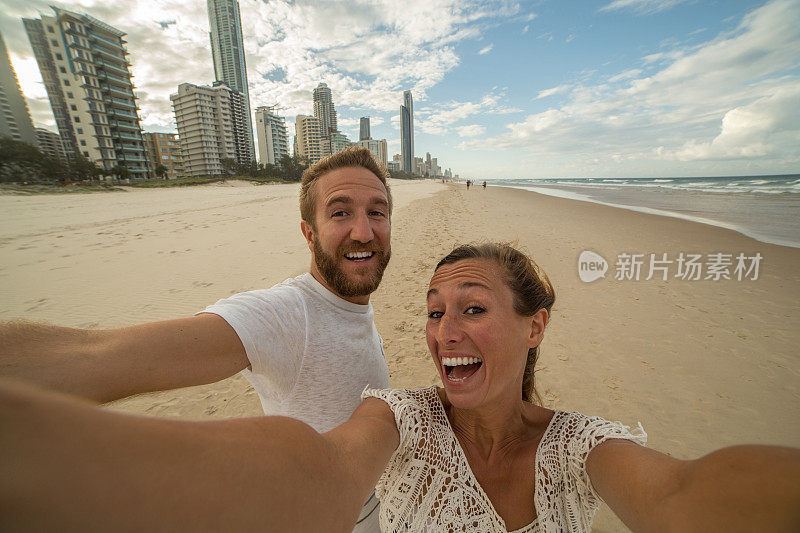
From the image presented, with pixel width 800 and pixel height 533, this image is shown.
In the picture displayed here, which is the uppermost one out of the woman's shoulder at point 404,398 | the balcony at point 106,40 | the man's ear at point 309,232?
the balcony at point 106,40

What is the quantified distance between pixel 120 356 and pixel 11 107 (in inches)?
2307

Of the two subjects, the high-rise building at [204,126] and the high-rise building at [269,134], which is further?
the high-rise building at [269,134]

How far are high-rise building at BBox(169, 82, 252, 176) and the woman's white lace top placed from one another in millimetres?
89918

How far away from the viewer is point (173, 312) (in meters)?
5.27

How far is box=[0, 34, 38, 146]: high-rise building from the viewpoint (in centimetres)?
2864

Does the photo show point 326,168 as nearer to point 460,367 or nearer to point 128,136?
point 460,367

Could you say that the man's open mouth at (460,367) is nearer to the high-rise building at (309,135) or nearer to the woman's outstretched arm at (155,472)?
the woman's outstretched arm at (155,472)

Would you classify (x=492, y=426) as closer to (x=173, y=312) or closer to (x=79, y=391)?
(x=79, y=391)

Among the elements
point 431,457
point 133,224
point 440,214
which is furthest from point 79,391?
point 440,214

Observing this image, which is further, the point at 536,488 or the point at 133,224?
the point at 133,224

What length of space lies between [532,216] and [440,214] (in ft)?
18.2

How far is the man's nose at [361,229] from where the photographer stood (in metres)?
1.97

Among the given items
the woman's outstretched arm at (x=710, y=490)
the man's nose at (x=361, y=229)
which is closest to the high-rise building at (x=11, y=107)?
the man's nose at (x=361, y=229)

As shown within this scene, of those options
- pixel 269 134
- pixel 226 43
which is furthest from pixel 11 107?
pixel 226 43
